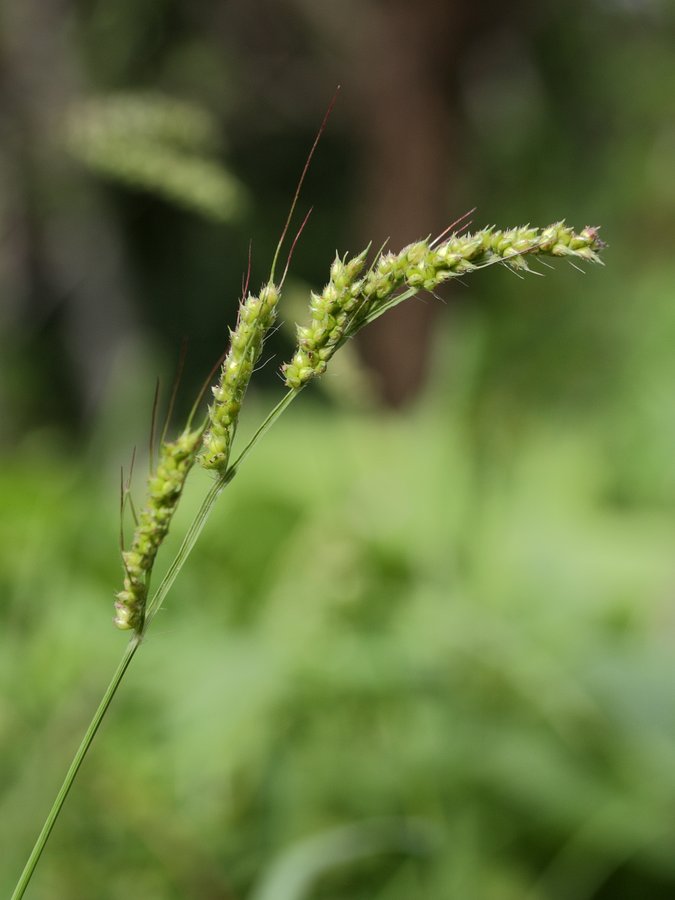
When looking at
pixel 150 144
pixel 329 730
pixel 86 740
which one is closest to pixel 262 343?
pixel 86 740

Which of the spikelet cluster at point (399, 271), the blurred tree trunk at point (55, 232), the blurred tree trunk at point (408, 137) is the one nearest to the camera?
the spikelet cluster at point (399, 271)

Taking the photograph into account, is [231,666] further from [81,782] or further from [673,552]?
[673,552]

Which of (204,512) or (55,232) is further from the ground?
(55,232)

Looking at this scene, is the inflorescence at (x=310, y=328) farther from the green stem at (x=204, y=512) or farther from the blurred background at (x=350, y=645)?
the blurred background at (x=350, y=645)

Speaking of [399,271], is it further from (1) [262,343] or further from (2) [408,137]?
(2) [408,137]

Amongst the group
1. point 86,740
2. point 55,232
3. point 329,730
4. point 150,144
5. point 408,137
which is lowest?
point 86,740

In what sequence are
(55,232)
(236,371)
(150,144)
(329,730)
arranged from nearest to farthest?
(236,371), (150,144), (329,730), (55,232)

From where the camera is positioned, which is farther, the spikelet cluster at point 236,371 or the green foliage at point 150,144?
the green foliage at point 150,144

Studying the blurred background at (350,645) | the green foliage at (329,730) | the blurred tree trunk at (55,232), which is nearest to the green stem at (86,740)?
the blurred background at (350,645)

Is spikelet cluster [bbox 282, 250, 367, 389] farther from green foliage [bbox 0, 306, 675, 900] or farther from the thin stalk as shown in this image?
green foliage [bbox 0, 306, 675, 900]
